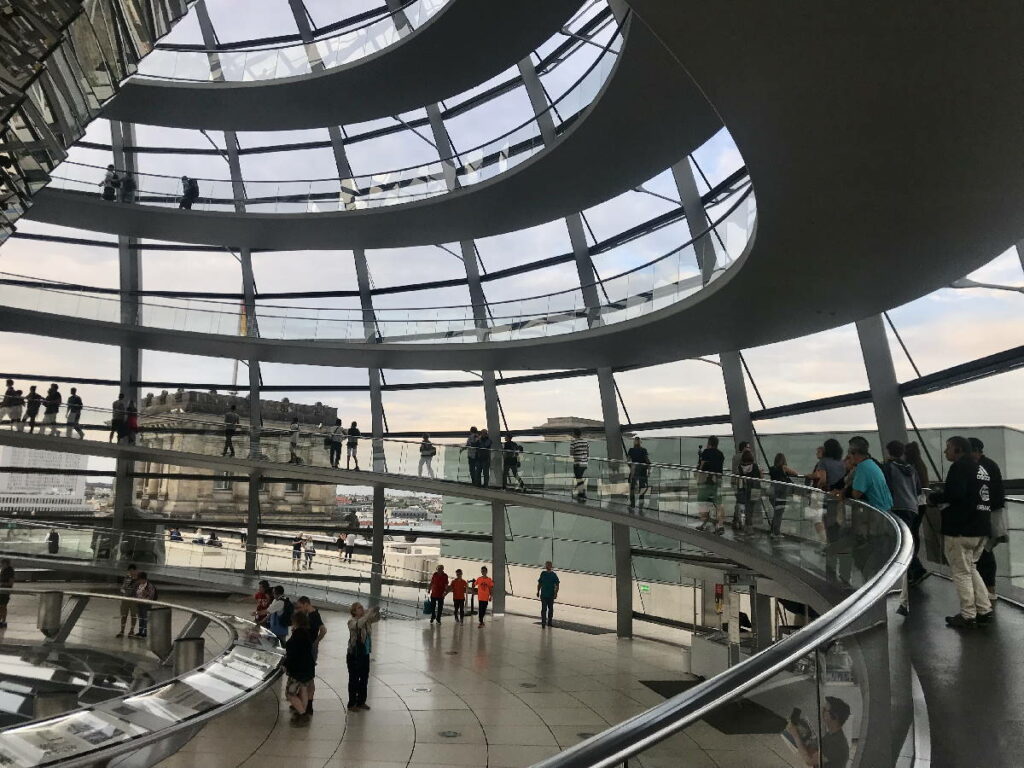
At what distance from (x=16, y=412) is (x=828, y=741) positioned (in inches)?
995

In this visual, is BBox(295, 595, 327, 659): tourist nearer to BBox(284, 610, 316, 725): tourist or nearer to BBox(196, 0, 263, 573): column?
BBox(284, 610, 316, 725): tourist

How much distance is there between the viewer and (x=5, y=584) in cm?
1716

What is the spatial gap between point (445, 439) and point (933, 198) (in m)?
19.1

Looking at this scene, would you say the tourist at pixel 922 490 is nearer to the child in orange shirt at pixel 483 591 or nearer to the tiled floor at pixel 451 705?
the tiled floor at pixel 451 705

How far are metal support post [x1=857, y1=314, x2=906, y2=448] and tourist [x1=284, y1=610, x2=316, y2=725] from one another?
1107cm

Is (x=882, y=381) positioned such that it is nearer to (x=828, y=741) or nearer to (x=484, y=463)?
(x=484, y=463)

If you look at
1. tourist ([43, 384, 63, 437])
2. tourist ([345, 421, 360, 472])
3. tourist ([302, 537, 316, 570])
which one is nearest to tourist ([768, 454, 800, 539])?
tourist ([345, 421, 360, 472])

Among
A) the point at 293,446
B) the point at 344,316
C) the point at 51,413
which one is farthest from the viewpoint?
the point at 344,316

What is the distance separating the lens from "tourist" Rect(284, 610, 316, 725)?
11.2m

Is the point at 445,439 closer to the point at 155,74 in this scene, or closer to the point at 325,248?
the point at 325,248

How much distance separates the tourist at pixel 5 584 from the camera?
1218 centimetres

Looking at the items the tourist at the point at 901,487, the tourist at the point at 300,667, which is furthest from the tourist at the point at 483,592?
the tourist at the point at 901,487

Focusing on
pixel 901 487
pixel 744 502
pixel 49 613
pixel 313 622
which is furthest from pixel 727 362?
pixel 49 613

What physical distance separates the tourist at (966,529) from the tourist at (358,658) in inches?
321
